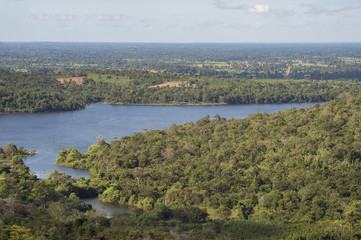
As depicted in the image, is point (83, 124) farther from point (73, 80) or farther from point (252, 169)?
point (73, 80)

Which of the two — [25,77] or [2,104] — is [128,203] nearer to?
[2,104]

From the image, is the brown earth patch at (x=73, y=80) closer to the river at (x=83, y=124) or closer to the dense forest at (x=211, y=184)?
the river at (x=83, y=124)

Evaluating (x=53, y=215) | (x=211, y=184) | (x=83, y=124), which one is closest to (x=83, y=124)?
(x=83, y=124)

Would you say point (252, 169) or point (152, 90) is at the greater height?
point (252, 169)

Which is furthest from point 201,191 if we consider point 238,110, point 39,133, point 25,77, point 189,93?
point 25,77

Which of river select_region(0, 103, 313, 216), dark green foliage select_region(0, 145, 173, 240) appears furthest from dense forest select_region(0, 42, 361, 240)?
river select_region(0, 103, 313, 216)
